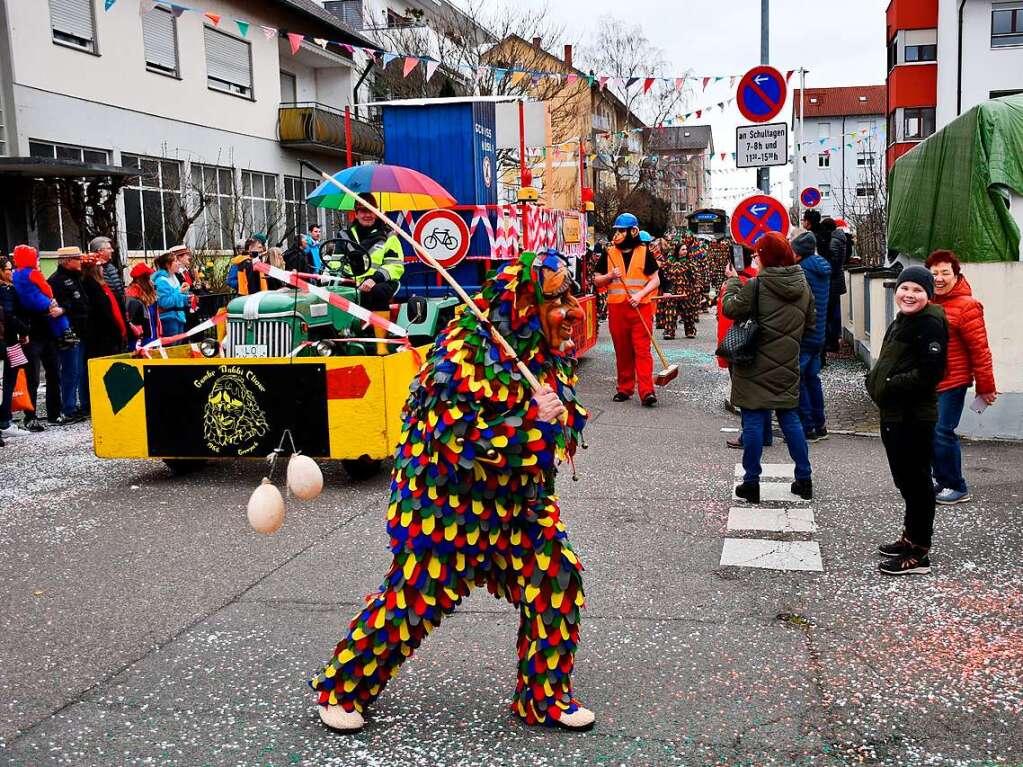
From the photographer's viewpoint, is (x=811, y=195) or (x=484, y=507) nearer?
(x=484, y=507)

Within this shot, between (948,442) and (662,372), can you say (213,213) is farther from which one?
(948,442)

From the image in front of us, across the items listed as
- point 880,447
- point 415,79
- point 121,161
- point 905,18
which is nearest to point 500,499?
point 880,447

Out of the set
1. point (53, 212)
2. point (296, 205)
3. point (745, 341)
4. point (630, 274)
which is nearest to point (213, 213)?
point (296, 205)

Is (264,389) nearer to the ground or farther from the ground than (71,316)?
nearer to the ground

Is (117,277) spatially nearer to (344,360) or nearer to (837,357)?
(344,360)

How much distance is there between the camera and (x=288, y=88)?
34.2 meters

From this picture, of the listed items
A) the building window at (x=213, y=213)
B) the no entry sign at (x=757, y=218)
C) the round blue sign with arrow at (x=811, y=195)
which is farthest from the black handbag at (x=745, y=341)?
the building window at (x=213, y=213)

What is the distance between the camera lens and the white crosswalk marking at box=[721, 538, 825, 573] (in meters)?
5.73

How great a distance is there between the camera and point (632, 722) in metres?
3.86

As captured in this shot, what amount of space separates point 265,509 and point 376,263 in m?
4.96

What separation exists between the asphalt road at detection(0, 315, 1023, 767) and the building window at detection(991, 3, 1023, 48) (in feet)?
129

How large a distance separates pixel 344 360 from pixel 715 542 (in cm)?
289

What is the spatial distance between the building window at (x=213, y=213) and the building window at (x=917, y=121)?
3017 centimetres

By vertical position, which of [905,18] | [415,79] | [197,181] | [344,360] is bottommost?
[344,360]
